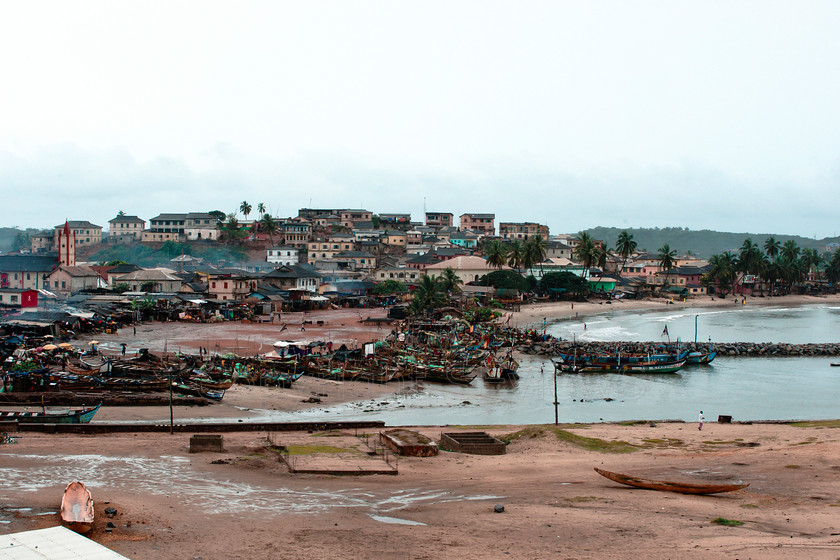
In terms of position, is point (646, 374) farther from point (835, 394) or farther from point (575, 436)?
point (575, 436)

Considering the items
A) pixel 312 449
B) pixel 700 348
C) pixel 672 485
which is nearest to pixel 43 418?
pixel 312 449

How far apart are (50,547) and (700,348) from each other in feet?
182

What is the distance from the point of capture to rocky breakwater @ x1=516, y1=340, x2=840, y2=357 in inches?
2221

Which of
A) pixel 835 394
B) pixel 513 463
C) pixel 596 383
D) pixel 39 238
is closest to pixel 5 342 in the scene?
pixel 513 463

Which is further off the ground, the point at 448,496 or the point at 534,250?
the point at 534,250

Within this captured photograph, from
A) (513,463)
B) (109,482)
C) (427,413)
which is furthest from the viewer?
(427,413)

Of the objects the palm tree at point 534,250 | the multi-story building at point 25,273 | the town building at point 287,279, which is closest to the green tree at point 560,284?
the palm tree at point 534,250

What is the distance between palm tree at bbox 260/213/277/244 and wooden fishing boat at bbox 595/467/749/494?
11117cm

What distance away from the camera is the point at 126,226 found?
13325cm

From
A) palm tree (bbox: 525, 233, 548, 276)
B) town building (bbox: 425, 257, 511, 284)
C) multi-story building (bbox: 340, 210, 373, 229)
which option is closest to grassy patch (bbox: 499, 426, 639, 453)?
town building (bbox: 425, 257, 511, 284)

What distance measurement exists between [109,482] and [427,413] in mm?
18653

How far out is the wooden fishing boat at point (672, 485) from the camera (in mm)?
19219

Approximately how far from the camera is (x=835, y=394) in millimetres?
43281

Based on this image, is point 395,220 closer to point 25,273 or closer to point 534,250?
point 534,250
